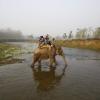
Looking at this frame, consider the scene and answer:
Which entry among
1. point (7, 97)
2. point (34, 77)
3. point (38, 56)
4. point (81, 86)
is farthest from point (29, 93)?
point (38, 56)

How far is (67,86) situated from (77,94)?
1.51 meters

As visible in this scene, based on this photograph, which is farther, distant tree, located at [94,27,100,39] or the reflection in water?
distant tree, located at [94,27,100,39]

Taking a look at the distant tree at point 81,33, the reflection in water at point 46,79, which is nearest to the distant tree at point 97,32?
the distant tree at point 81,33

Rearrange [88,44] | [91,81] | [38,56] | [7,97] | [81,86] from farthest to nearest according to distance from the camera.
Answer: [88,44] < [38,56] < [91,81] < [81,86] < [7,97]

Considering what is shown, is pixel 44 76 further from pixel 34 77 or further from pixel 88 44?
pixel 88 44

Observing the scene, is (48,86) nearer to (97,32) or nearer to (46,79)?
(46,79)

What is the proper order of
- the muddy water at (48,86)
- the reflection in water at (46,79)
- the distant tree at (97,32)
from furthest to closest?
the distant tree at (97,32) < the reflection in water at (46,79) < the muddy water at (48,86)

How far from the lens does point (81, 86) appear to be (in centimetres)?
1075

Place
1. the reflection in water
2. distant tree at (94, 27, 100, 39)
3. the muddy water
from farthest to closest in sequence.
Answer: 1. distant tree at (94, 27, 100, 39)
2. the reflection in water
3. the muddy water

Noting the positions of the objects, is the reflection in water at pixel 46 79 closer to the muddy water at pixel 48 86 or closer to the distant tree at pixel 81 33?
the muddy water at pixel 48 86

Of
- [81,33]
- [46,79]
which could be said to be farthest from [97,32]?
[46,79]

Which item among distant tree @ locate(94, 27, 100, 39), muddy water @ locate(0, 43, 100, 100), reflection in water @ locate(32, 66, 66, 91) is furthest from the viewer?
distant tree @ locate(94, 27, 100, 39)

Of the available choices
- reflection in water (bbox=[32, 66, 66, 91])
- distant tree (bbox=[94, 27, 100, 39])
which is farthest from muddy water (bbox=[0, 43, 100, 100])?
distant tree (bbox=[94, 27, 100, 39])

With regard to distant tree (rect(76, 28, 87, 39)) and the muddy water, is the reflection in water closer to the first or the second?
the muddy water
